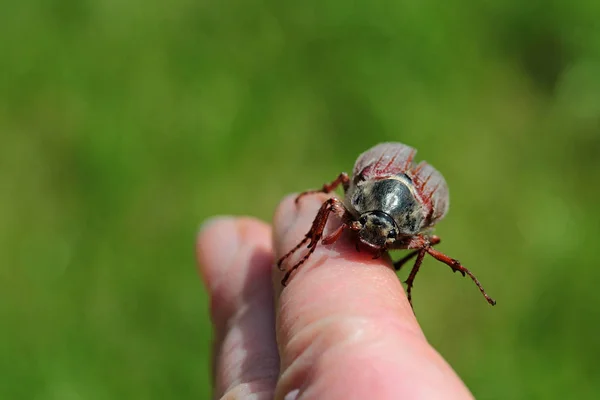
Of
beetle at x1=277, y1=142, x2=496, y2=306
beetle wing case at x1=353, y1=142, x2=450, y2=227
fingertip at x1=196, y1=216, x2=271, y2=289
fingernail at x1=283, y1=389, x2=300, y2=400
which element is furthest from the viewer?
fingertip at x1=196, y1=216, x2=271, y2=289

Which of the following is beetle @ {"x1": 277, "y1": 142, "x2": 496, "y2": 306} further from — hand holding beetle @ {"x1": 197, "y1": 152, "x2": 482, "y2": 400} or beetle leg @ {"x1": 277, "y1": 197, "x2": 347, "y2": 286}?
hand holding beetle @ {"x1": 197, "y1": 152, "x2": 482, "y2": 400}

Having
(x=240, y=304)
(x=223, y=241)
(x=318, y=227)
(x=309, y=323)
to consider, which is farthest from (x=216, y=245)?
(x=309, y=323)

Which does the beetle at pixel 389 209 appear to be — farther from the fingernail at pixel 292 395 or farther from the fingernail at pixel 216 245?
the fingernail at pixel 292 395

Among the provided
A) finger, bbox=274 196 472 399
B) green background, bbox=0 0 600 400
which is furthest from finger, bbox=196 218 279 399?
green background, bbox=0 0 600 400

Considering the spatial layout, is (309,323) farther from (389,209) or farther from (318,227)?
(389,209)

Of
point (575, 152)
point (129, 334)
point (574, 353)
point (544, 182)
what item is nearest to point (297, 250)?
point (129, 334)

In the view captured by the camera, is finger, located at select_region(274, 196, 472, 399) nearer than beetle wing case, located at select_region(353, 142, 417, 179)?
Yes
